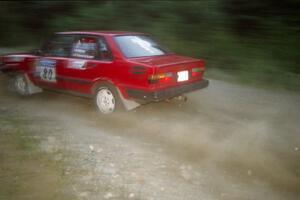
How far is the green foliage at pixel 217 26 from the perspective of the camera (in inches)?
356

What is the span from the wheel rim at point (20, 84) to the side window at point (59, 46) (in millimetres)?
964

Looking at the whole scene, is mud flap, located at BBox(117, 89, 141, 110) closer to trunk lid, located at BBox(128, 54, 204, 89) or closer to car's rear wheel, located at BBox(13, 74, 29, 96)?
trunk lid, located at BBox(128, 54, 204, 89)

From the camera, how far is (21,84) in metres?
8.63

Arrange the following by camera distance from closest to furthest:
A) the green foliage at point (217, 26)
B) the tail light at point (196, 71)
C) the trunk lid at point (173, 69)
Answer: the trunk lid at point (173, 69) → the tail light at point (196, 71) → the green foliage at point (217, 26)

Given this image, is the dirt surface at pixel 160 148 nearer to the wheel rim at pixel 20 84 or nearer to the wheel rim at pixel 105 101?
the wheel rim at pixel 105 101

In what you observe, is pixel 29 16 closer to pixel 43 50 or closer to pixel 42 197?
pixel 43 50

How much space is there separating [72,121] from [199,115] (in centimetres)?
224

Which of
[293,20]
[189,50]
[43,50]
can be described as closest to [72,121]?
[43,50]

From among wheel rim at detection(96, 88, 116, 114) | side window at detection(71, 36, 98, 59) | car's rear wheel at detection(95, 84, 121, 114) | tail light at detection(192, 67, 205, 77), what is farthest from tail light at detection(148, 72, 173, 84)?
side window at detection(71, 36, 98, 59)

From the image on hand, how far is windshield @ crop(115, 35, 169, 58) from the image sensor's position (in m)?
6.73

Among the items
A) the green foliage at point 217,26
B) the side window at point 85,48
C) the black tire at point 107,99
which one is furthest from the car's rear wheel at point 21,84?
the green foliage at point 217,26

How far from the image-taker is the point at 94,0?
12414 mm

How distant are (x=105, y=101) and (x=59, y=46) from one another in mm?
1577

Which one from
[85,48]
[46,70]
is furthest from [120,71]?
[46,70]
